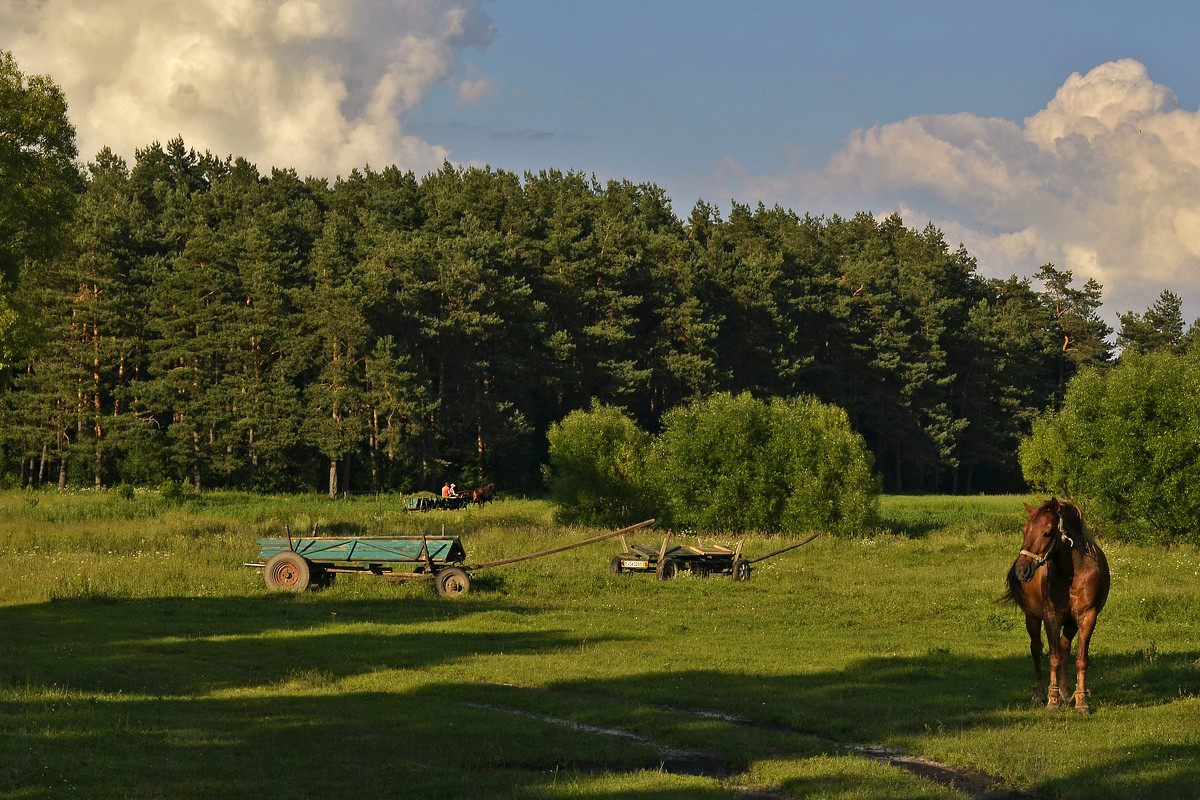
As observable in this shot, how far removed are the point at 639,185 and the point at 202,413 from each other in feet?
211

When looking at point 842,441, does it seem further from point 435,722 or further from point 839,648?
point 435,722

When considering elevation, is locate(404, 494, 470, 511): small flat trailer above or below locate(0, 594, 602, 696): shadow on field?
above

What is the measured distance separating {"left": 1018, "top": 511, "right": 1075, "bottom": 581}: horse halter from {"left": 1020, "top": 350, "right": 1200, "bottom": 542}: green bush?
3390 centimetres

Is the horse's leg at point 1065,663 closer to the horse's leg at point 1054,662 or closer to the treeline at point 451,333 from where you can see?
the horse's leg at point 1054,662

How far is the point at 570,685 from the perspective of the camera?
1695cm

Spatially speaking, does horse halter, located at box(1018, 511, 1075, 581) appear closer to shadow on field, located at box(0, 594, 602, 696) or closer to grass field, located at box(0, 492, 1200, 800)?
grass field, located at box(0, 492, 1200, 800)

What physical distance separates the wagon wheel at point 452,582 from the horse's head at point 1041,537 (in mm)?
16942

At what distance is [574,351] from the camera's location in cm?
8738

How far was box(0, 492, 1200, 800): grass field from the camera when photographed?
1124 centimetres

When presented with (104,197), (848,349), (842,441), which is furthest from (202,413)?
(848,349)

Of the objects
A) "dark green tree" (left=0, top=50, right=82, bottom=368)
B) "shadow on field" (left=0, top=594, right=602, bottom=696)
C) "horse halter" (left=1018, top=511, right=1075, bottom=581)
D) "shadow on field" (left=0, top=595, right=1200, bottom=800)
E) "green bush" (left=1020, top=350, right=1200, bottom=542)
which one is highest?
"dark green tree" (left=0, top=50, right=82, bottom=368)

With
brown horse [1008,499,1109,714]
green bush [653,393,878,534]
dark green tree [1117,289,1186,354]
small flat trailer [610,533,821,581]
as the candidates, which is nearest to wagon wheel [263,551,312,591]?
small flat trailer [610,533,821,581]

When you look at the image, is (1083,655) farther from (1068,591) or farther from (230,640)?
(230,640)

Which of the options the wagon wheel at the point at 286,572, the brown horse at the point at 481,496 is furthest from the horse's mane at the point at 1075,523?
the brown horse at the point at 481,496
